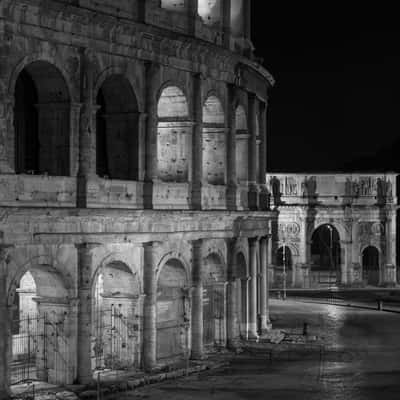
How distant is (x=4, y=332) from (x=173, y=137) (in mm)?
10591

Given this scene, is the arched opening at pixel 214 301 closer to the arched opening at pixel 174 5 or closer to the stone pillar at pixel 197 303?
the stone pillar at pixel 197 303

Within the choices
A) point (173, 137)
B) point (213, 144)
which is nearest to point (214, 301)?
point (213, 144)

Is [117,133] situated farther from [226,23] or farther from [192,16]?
[226,23]

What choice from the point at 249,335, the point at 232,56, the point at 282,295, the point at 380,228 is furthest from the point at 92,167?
the point at 380,228

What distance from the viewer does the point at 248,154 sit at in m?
40.4

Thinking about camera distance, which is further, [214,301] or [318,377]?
[214,301]

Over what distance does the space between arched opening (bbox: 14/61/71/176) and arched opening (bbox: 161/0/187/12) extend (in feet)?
22.1

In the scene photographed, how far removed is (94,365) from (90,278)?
3257 mm

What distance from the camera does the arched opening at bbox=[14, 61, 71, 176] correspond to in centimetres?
2978

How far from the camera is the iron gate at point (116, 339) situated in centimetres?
3269

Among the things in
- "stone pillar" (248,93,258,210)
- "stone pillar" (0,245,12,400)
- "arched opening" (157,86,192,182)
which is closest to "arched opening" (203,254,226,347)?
"arched opening" (157,86,192,182)

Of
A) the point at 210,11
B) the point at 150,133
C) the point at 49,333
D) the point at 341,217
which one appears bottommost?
the point at 49,333

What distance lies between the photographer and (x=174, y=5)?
35.8 metres

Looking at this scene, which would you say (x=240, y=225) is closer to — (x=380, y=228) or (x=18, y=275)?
(x=18, y=275)
